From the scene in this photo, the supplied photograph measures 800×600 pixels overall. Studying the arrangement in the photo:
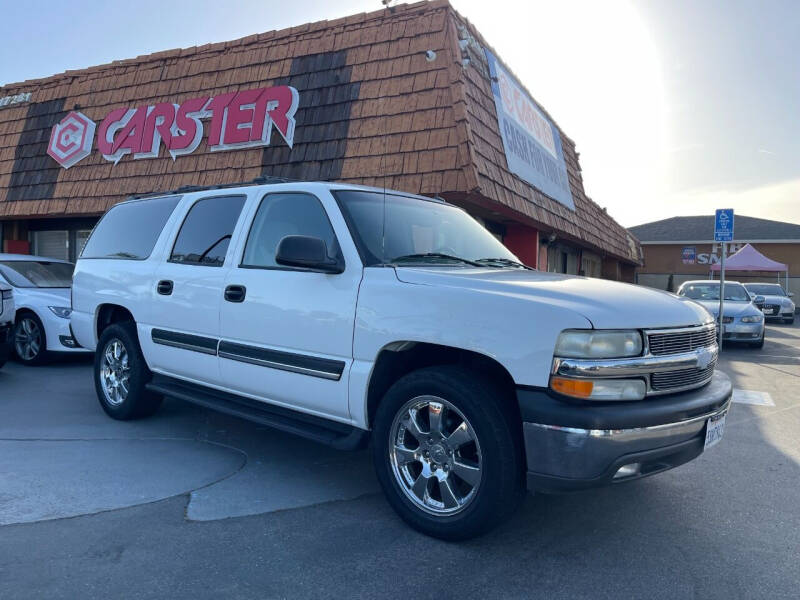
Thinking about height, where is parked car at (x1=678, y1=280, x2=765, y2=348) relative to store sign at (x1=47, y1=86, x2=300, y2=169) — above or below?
below

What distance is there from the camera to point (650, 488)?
3883 mm

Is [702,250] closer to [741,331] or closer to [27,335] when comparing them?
[741,331]

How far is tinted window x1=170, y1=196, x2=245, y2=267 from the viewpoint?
14.4 ft

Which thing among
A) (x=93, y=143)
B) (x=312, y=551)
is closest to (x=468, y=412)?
(x=312, y=551)

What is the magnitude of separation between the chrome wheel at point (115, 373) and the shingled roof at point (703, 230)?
3713cm

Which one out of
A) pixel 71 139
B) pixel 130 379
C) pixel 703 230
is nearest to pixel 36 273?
pixel 130 379

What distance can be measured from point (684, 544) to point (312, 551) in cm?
187

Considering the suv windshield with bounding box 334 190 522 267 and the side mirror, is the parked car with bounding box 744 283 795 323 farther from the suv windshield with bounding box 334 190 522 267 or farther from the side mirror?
the side mirror

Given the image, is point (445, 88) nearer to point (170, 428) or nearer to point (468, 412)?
point (170, 428)

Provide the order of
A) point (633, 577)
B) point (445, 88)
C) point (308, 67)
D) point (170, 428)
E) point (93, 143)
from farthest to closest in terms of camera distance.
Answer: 1. point (93, 143)
2. point (308, 67)
3. point (445, 88)
4. point (170, 428)
5. point (633, 577)

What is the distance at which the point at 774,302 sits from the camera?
21.2 meters

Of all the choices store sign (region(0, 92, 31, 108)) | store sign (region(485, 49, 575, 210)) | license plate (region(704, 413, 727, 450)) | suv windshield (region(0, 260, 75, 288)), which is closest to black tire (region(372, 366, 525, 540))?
license plate (region(704, 413, 727, 450))

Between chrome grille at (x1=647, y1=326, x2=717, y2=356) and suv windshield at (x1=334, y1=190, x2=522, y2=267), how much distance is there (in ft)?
4.30

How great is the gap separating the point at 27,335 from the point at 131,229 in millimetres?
3794
